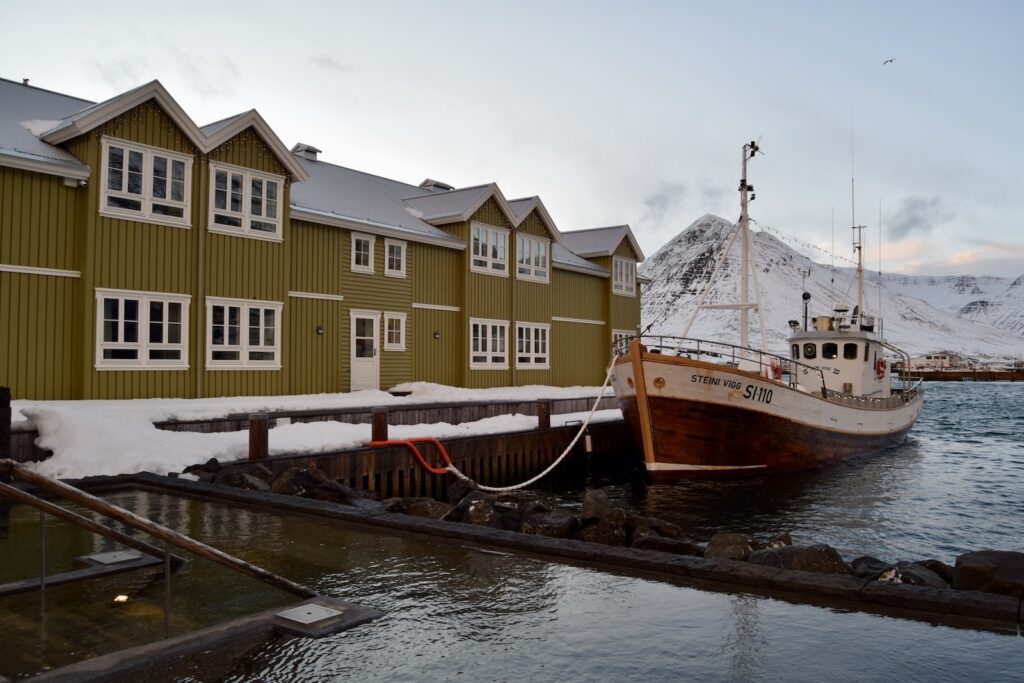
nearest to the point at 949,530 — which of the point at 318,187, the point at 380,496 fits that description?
the point at 380,496

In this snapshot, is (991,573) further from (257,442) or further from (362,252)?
(362,252)

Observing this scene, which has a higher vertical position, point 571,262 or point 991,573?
point 571,262

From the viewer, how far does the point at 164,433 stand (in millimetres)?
13875

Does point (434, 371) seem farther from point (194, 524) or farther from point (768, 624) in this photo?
point (768, 624)

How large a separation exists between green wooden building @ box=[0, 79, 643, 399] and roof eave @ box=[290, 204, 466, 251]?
7 centimetres

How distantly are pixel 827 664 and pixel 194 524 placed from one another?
21.7 feet

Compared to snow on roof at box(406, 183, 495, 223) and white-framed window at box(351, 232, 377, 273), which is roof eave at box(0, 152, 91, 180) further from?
snow on roof at box(406, 183, 495, 223)

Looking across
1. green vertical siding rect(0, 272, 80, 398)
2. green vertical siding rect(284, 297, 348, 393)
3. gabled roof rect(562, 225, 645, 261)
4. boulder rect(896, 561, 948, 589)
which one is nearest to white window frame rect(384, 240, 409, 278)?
green vertical siding rect(284, 297, 348, 393)

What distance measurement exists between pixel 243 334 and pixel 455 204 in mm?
10544

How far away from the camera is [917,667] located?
14.7 feet

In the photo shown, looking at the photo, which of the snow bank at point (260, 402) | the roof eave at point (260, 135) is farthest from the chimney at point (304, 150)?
the snow bank at point (260, 402)

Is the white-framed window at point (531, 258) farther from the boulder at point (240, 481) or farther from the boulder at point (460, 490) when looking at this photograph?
the boulder at point (240, 481)

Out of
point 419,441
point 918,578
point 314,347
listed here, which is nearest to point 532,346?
point 314,347

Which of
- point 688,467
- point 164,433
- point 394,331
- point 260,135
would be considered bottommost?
point 688,467
